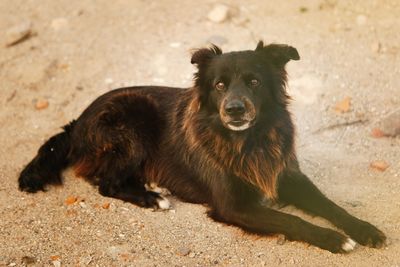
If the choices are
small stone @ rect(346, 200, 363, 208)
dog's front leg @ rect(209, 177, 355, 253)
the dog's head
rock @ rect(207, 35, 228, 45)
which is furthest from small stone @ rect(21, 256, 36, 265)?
rock @ rect(207, 35, 228, 45)

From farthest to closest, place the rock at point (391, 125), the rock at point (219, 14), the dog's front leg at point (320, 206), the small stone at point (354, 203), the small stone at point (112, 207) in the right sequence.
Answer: the rock at point (219, 14)
the rock at point (391, 125)
the small stone at point (112, 207)
the small stone at point (354, 203)
the dog's front leg at point (320, 206)

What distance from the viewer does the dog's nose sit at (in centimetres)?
445

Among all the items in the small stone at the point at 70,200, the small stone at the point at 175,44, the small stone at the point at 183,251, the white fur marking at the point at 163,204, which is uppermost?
the small stone at the point at 175,44

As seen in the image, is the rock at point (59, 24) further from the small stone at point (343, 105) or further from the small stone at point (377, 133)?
the small stone at point (377, 133)

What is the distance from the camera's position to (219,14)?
761 cm

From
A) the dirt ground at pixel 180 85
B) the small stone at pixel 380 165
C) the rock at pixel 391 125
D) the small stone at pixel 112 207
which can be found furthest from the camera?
the rock at pixel 391 125

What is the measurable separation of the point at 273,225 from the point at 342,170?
1258mm

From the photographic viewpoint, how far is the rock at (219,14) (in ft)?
24.9

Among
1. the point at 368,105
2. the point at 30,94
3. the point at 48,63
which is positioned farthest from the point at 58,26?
the point at 368,105

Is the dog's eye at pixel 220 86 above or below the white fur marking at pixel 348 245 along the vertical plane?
above

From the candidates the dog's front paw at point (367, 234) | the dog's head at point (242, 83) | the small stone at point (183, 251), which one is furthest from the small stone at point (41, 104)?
the dog's front paw at point (367, 234)

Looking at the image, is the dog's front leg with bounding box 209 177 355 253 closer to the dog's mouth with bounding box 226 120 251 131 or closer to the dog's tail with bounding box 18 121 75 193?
the dog's mouth with bounding box 226 120 251 131

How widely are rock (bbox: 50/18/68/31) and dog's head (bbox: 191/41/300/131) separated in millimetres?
3633

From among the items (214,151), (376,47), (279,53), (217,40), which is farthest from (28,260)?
(376,47)
